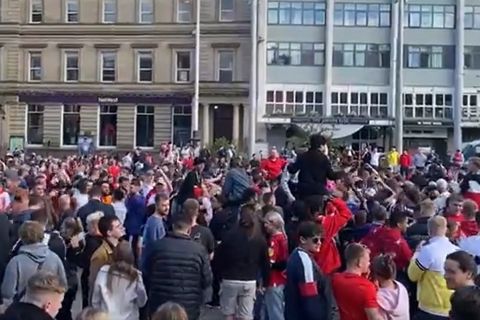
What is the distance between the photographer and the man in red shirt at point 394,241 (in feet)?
32.8

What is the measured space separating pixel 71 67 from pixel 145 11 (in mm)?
6421

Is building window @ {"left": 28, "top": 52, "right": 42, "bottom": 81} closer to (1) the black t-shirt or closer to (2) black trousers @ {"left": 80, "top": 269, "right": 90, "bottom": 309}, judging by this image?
(1) the black t-shirt

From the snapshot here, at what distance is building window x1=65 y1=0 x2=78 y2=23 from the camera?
6406cm

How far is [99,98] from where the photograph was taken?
6262cm

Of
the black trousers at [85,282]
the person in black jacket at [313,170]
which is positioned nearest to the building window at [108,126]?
the person in black jacket at [313,170]

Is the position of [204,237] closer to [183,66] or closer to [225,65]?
[225,65]

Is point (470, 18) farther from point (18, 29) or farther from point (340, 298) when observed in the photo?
point (340, 298)

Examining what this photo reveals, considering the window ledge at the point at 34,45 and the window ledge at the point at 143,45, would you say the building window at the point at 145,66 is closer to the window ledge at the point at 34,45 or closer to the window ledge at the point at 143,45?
the window ledge at the point at 143,45

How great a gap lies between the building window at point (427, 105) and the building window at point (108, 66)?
65.2 feet

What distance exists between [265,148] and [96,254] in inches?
1818

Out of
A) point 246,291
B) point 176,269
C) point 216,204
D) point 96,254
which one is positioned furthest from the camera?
point 216,204

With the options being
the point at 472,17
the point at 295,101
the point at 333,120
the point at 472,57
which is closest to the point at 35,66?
the point at 295,101

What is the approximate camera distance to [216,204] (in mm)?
14891

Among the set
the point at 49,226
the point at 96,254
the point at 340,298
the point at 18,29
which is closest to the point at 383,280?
the point at 340,298
